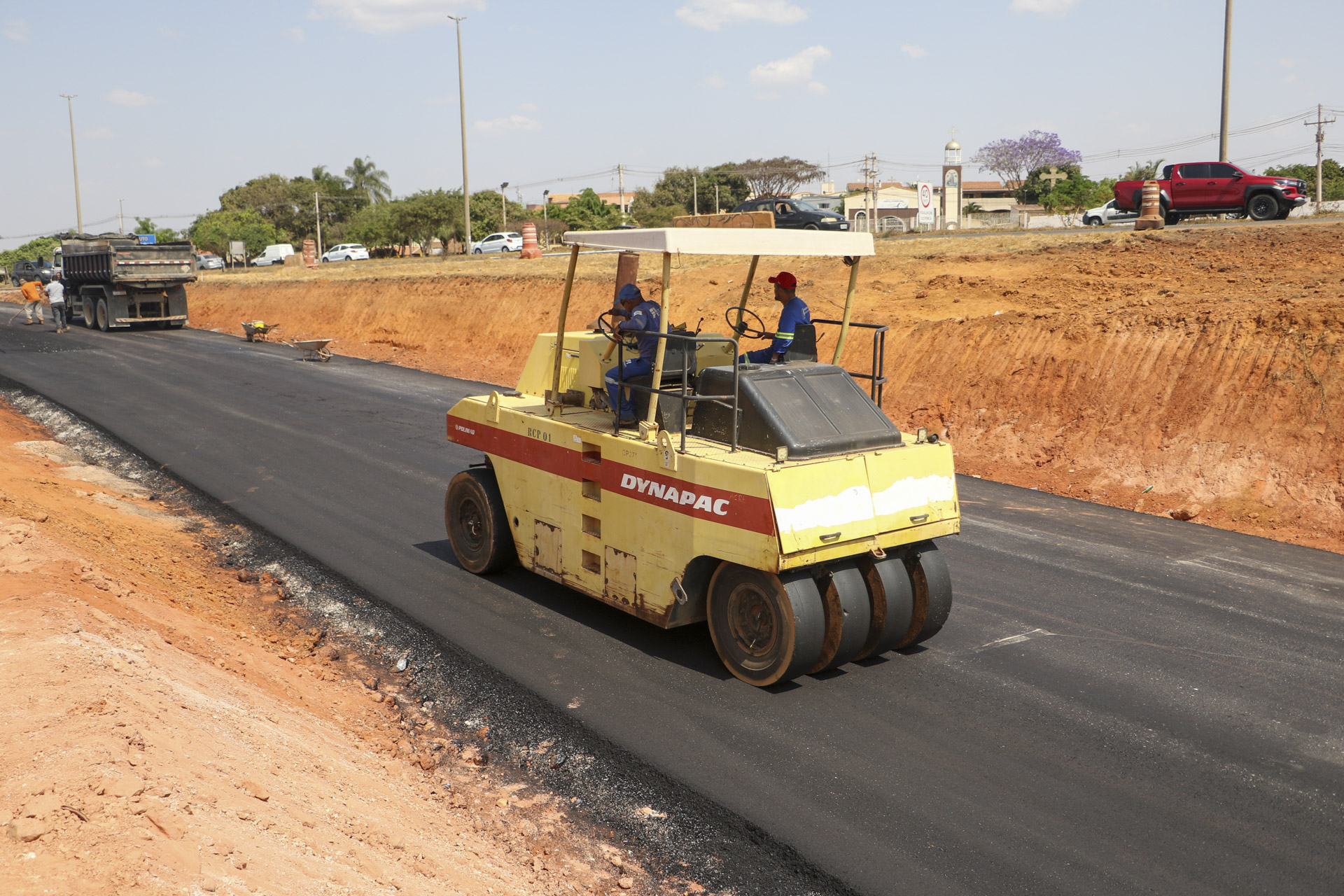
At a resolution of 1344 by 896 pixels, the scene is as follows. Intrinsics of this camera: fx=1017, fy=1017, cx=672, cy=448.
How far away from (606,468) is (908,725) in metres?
2.69

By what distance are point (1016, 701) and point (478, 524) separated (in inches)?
184

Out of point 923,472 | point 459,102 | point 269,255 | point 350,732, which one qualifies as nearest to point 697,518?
point 923,472

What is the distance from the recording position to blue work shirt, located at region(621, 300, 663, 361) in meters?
7.10

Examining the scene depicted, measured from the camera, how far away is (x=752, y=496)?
20.2 feet

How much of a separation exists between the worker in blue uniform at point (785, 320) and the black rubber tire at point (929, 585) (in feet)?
5.90

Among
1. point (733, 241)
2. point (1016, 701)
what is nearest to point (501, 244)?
point (733, 241)

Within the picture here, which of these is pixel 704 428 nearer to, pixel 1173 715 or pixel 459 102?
pixel 1173 715

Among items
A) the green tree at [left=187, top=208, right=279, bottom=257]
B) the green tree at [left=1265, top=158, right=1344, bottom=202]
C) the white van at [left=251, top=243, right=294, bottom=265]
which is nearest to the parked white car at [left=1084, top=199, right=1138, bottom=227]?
the green tree at [left=1265, top=158, right=1344, bottom=202]

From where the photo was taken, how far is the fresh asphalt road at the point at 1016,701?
15.9ft

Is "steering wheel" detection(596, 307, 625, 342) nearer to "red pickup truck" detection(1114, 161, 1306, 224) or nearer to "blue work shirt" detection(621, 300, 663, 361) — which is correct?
"blue work shirt" detection(621, 300, 663, 361)

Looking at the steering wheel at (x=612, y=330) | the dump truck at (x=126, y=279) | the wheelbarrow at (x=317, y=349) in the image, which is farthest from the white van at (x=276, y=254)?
the steering wheel at (x=612, y=330)

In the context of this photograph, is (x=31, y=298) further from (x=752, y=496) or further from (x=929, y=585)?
(x=929, y=585)

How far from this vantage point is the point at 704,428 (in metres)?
7.06

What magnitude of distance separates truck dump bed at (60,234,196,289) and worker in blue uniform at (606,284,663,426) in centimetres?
2690
